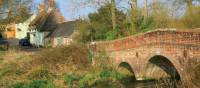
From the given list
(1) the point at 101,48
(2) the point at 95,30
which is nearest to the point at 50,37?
(2) the point at 95,30

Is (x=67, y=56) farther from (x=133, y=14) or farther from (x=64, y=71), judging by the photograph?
(x=133, y=14)

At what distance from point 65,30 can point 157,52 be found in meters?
34.7

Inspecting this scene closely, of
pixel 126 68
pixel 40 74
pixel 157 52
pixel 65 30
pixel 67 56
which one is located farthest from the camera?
pixel 65 30

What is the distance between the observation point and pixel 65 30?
5281 centimetres

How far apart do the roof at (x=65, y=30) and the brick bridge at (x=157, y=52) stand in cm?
2501

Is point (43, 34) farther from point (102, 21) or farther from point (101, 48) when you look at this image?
point (101, 48)

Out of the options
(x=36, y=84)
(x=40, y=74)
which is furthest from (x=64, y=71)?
(x=36, y=84)

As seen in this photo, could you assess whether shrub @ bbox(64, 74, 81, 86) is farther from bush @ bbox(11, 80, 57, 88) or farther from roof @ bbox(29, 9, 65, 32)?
roof @ bbox(29, 9, 65, 32)

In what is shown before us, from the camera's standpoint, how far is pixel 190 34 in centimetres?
1555

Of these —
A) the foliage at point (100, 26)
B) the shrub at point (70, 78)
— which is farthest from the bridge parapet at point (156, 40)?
the foliage at point (100, 26)

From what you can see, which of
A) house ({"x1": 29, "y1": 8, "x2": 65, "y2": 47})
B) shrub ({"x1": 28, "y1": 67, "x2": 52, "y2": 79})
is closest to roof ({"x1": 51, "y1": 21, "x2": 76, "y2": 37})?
house ({"x1": 29, "y1": 8, "x2": 65, "y2": 47})

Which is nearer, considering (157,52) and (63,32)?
(157,52)

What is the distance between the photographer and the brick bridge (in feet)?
51.8

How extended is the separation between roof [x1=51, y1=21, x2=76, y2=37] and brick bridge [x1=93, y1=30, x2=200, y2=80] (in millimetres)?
25010
